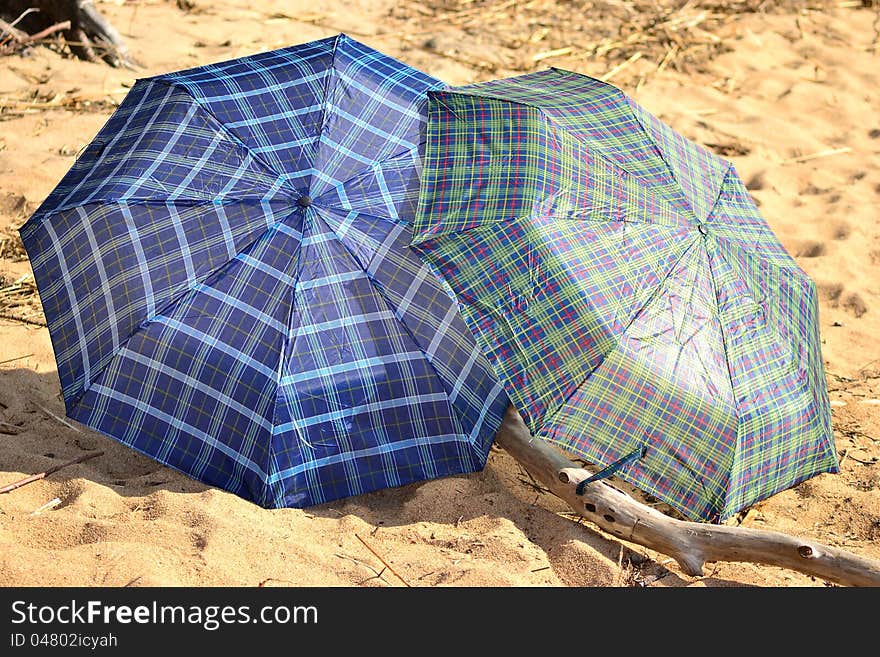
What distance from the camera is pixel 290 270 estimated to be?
3369 mm

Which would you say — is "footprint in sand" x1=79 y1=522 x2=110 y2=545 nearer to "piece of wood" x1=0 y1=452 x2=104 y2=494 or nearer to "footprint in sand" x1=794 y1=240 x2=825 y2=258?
"piece of wood" x1=0 y1=452 x2=104 y2=494

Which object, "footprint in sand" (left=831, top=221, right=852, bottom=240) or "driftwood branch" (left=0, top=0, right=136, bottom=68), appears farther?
"driftwood branch" (left=0, top=0, right=136, bottom=68)

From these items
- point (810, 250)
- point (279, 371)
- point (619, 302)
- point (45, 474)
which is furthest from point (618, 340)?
point (810, 250)

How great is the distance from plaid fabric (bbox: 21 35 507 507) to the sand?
0.71ft

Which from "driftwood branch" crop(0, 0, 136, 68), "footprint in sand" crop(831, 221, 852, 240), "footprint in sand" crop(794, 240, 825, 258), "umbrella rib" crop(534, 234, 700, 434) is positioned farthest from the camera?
"driftwood branch" crop(0, 0, 136, 68)

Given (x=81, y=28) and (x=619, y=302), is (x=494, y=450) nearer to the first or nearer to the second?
(x=619, y=302)

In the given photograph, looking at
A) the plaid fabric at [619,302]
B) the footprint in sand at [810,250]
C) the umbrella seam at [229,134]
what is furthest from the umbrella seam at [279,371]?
the footprint in sand at [810,250]

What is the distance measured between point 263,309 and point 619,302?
1140mm

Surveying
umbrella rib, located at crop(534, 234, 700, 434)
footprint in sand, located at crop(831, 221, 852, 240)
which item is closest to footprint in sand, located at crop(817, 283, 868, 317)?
footprint in sand, located at crop(831, 221, 852, 240)

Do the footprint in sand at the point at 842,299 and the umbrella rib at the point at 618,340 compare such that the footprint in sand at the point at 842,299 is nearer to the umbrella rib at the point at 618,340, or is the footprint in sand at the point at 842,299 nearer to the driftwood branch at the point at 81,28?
the umbrella rib at the point at 618,340

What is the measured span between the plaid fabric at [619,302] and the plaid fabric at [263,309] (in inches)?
6.6

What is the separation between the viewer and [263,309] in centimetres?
335

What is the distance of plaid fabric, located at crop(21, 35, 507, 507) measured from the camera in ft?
11.0

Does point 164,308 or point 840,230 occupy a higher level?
point 164,308
